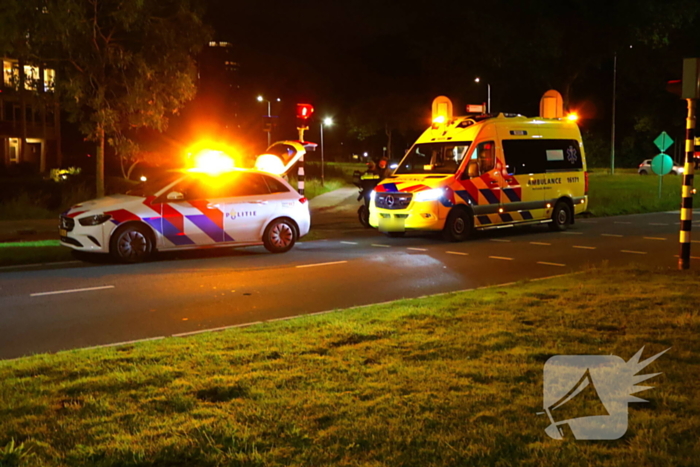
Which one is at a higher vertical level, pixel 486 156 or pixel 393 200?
pixel 486 156

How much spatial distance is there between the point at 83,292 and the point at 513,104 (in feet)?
174

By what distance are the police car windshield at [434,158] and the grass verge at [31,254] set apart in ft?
24.3

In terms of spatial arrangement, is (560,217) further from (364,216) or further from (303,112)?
(303,112)

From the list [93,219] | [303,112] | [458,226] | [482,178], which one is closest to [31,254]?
[93,219]

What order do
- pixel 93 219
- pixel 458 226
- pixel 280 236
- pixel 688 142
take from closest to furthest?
pixel 688 142, pixel 93 219, pixel 280 236, pixel 458 226

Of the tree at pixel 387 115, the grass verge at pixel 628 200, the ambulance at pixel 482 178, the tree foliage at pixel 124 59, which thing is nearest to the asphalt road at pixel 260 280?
the ambulance at pixel 482 178

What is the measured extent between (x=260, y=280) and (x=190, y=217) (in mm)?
2871

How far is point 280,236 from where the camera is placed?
14.1m

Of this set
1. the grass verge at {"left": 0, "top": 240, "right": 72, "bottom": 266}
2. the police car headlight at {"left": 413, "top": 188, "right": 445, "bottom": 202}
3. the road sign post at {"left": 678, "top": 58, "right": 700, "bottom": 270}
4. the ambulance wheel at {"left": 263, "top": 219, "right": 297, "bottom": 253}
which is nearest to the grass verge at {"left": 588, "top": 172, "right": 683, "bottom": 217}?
the police car headlight at {"left": 413, "top": 188, "right": 445, "bottom": 202}

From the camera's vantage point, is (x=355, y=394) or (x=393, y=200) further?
(x=393, y=200)

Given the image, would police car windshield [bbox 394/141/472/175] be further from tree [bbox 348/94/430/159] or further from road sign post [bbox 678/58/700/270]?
tree [bbox 348/94/430/159]

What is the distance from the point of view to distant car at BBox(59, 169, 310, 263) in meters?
12.5

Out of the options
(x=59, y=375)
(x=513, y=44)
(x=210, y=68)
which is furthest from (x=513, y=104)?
(x=59, y=375)

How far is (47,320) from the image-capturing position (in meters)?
8.20
